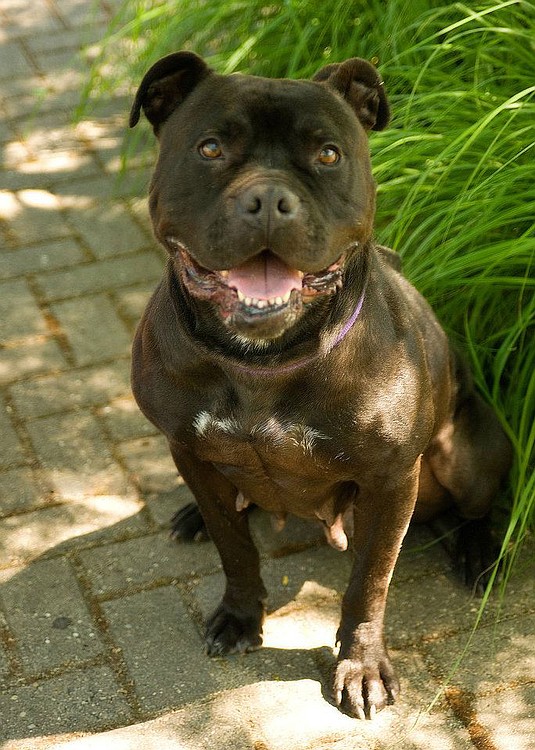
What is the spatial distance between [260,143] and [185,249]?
322 millimetres

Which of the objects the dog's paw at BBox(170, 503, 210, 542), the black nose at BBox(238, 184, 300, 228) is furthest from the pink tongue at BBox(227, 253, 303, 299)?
the dog's paw at BBox(170, 503, 210, 542)

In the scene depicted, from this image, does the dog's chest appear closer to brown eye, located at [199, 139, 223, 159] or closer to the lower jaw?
the lower jaw

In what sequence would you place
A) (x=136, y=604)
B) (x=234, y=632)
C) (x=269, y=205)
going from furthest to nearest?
(x=136, y=604)
(x=234, y=632)
(x=269, y=205)

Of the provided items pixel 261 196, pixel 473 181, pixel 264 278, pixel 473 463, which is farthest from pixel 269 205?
pixel 473 181

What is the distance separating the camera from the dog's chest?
3225mm

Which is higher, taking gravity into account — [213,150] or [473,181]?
[213,150]

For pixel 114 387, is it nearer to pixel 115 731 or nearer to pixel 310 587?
pixel 310 587

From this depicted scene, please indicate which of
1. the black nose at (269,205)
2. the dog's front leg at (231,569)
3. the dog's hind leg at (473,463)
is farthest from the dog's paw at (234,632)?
the black nose at (269,205)

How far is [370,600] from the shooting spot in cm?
351

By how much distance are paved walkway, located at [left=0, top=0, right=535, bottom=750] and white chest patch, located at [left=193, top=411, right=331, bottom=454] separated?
32.1 inches

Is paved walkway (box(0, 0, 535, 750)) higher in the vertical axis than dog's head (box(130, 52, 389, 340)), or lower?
lower

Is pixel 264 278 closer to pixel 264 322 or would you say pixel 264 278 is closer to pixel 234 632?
pixel 264 322

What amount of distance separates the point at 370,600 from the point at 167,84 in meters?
1.57

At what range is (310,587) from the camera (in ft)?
13.1
